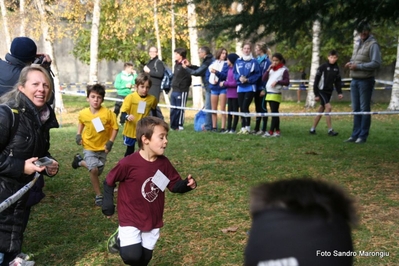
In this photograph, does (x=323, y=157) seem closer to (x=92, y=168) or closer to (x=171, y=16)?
(x=92, y=168)

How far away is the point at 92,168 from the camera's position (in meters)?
6.96

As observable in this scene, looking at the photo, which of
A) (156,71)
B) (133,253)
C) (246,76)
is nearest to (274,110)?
(246,76)

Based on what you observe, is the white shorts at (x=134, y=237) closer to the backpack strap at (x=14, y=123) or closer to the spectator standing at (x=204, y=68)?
the backpack strap at (x=14, y=123)

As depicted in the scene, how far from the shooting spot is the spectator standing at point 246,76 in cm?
1245

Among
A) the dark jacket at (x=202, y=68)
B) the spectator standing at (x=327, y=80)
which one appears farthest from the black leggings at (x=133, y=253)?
the dark jacket at (x=202, y=68)

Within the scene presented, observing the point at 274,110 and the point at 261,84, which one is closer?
the point at 274,110

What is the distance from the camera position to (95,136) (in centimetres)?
708

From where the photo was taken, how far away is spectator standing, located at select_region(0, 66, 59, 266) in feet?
13.0

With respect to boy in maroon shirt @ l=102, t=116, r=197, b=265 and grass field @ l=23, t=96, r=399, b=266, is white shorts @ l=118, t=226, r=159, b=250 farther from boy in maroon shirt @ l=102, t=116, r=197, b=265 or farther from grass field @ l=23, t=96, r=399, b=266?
grass field @ l=23, t=96, r=399, b=266

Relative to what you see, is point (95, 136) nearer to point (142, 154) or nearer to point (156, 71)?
point (142, 154)

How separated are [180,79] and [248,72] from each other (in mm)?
2650

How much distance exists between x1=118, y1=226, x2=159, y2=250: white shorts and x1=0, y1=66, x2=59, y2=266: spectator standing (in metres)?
0.74

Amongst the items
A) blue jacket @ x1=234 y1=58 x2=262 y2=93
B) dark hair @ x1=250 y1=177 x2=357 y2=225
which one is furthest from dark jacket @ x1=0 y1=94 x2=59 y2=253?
blue jacket @ x1=234 y1=58 x2=262 y2=93

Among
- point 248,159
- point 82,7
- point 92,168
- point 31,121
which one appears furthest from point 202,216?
point 82,7
